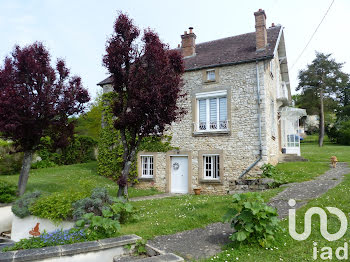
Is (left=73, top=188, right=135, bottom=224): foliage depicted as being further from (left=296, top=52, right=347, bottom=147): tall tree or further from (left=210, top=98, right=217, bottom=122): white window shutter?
(left=296, top=52, right=347, bottom=147): tall tree

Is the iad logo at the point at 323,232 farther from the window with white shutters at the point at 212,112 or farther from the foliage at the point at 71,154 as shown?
the foliage at the point at 71,154

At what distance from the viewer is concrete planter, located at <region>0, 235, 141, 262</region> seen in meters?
4.55

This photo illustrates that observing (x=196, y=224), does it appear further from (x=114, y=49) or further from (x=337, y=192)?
(x=114, y=49)

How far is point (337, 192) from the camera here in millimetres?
8625

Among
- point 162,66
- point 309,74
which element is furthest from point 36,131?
point 309,74

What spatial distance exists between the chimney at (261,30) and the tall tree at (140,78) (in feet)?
22.3

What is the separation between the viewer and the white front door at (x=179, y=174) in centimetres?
1500

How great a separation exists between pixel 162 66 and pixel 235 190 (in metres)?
6.70

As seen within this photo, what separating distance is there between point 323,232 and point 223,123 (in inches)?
364

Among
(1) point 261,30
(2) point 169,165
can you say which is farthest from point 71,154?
(1) point 261,30

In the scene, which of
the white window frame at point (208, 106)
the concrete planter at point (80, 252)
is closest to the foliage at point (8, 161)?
the white window frame at point (208, 106)

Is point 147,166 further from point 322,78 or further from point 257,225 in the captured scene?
point 322,78

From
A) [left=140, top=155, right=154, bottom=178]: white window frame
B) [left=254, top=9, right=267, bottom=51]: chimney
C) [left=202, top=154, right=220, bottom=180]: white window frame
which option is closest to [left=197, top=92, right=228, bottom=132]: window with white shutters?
[left=202, top=154, right=220, bottom=180]: white window frame

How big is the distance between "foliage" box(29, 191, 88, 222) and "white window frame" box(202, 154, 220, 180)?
770cm
